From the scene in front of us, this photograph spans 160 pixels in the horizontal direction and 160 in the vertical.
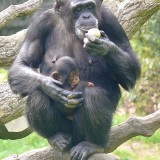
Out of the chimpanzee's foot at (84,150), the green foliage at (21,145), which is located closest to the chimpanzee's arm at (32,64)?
the chimpanzee's foot at (84,150)

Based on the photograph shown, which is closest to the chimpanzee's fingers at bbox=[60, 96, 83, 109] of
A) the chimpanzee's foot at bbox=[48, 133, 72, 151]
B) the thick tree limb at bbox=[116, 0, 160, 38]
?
the chimpanzee's foot at bbox=[48, 133, 72, 151]

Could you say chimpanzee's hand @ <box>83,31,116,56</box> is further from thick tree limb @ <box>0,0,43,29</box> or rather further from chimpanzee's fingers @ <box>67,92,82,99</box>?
thick tree limb @ <box>0,0,43,29</box>

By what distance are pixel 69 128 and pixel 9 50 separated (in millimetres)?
1890

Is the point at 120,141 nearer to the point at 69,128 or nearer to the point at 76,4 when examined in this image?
the point at 69,128

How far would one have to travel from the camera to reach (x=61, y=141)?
17.1ft

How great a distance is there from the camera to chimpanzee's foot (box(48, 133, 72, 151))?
17.0 ft

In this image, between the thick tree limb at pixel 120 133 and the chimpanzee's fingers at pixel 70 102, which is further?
Answer: the thick tree limb at pixel 120 133

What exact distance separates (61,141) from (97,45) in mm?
944

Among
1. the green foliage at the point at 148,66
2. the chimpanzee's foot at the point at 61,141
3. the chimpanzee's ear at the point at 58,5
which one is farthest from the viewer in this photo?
the green foliage at the point at 148,66

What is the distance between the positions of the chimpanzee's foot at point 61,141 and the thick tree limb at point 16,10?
239 cm

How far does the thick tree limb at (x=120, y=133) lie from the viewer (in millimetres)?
5215

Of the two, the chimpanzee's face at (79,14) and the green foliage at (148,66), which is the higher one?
the chimpanzee's face at (79,14)

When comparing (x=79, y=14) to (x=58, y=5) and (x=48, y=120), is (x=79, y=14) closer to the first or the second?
(x=58, y=5)

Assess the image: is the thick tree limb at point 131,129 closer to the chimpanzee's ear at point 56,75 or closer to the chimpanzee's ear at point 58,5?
the chimpanzee's ear at point 56,75
